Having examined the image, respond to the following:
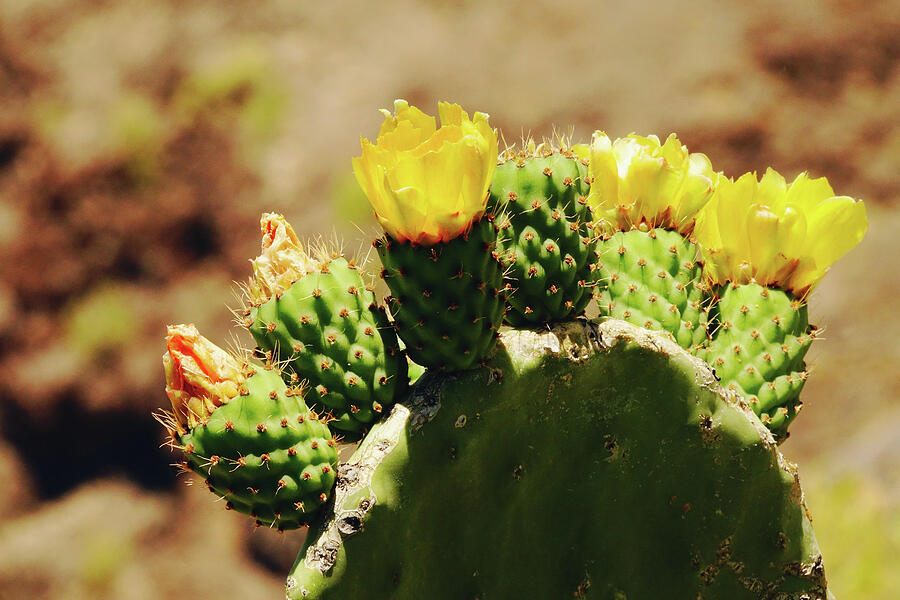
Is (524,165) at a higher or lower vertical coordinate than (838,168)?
higher

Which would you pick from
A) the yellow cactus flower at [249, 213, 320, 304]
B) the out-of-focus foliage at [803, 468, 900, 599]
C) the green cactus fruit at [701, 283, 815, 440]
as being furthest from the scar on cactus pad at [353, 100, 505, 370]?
→ the out-of-focus foliage at [803, 468, 900, 599]

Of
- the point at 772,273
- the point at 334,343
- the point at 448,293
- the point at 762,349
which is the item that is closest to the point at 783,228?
the point at 772,273

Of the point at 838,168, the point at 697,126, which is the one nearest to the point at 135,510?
the point at 697,126

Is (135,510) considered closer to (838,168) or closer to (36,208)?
(36,208)

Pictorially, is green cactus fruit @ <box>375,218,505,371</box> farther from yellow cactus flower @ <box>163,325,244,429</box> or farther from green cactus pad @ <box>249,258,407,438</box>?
yellow cactus flower @ <box>163,325,244,429</box>

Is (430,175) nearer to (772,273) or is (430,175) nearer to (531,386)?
(531,386)

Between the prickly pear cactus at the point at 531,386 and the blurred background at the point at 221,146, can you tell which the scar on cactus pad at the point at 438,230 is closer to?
the prickly pear cactus at the point at 531,386

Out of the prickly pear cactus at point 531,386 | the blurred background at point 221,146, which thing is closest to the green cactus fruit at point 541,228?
the prickly pear cactus at point 531,386
